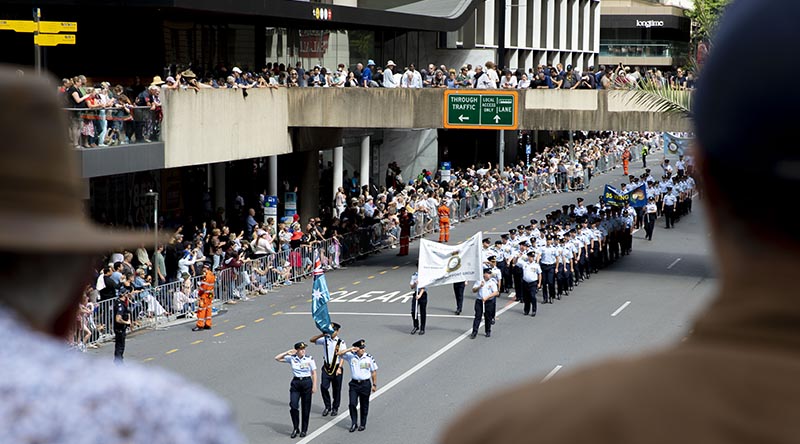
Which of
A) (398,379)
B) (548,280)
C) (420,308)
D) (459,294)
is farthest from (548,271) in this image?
(398,379)

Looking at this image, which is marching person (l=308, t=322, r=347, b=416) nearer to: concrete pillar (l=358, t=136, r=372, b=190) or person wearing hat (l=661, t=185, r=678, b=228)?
concrete pillar (l=358, t=136, r=372, b=190)

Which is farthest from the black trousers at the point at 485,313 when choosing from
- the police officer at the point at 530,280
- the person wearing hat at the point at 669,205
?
the person wearing hat at the point at 669,205

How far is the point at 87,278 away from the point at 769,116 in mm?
1047

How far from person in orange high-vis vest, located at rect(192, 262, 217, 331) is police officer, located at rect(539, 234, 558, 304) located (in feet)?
28.9

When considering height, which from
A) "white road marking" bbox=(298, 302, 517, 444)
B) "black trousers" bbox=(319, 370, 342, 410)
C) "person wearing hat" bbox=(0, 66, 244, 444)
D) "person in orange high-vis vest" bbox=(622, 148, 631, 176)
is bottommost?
"white road marking" bbox=(298, 302, 517, 444)

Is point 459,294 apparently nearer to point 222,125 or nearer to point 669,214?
point 222,125

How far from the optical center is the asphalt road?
68.8 ft

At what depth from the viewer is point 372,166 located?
192 ft

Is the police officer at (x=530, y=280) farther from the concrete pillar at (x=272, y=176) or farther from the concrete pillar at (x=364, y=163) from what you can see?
the concrete pillar at (x=364, y=163)

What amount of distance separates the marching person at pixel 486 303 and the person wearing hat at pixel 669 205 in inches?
896

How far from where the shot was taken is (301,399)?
19609 millimetres

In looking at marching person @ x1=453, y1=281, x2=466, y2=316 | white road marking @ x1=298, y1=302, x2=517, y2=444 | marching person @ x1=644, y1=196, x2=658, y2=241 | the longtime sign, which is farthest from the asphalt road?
marching person @ x1=644, y1=196, x2=658, y2=241

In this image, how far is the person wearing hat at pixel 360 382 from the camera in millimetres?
19891

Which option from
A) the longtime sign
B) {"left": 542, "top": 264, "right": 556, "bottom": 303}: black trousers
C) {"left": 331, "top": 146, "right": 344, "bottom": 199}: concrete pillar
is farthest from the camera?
{"left": 331, "top": 146, "right": 344, "bottom": 199}: concrete pillar
